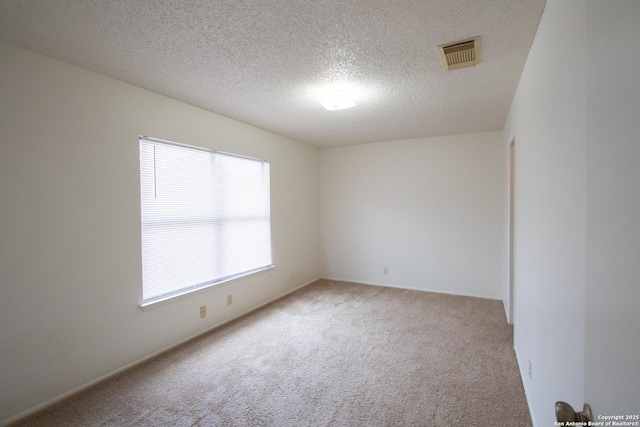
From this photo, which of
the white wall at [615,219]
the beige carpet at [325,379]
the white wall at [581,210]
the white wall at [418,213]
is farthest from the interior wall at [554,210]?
the white wall at [418,213]

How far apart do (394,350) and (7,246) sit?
10.3ft

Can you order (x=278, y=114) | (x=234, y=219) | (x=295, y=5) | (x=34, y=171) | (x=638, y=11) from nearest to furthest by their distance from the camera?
1. (x=638, y=11)
2. (x=295, y=5)
3. (x=34, y=171)
4. (x=278, y=114)
5. (x=234, y=219)

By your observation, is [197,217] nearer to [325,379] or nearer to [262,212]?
[262,212]

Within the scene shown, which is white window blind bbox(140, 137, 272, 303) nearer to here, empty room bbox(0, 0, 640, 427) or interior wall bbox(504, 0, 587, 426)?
empty room bbox(0, 0, 640, 427)

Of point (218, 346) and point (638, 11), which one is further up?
point (638, 11)

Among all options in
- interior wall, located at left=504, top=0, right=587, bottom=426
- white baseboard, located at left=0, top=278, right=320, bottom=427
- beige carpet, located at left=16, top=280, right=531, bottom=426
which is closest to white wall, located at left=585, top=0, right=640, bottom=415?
→ interior wall, located at left=504, top=0, right=587, bottom=426

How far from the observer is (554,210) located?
4.53 feet

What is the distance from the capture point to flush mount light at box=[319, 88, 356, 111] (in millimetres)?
2840

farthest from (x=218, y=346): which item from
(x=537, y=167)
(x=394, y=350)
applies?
(x=537, y=167)

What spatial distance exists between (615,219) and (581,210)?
0.52m

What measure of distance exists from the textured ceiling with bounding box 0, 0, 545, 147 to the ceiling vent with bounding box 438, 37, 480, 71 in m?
0.06

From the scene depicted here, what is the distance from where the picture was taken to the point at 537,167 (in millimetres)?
1762

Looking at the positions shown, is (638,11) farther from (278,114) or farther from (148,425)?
(278,114)

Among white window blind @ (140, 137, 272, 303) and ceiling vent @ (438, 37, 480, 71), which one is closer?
ceiling vent @ (438, 37, 480, 71)
